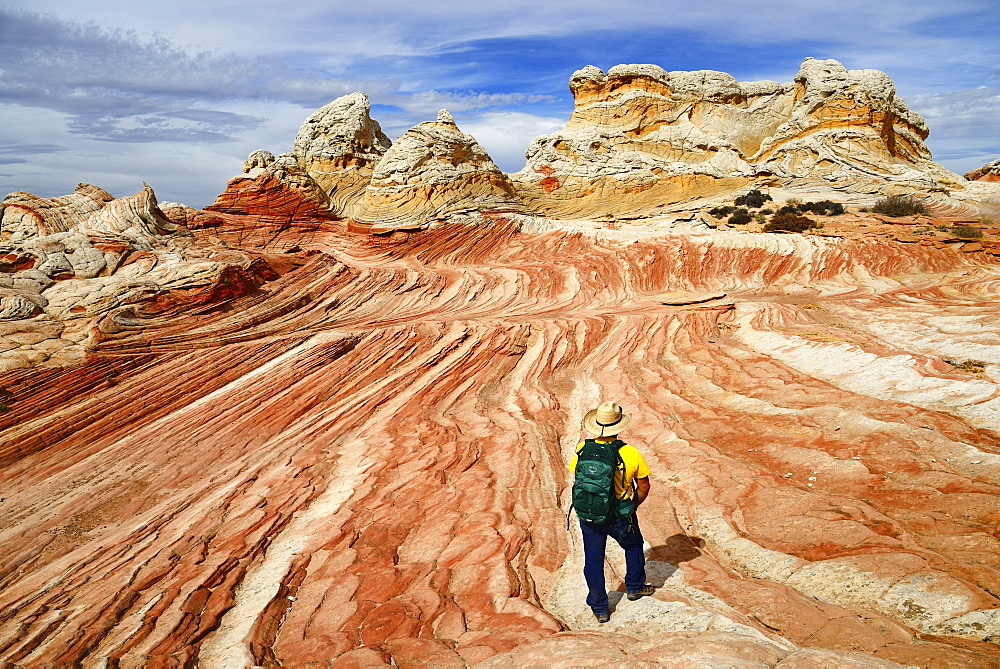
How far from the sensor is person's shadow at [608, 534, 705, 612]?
4977 millimetres

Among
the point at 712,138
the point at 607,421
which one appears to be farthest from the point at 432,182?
the point at 712,138

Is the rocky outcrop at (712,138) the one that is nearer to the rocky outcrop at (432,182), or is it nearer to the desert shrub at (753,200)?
the desert shrub at (753,200)

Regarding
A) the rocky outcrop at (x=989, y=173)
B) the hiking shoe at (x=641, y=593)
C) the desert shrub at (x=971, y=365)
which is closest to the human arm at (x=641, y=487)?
the hiking shoe at (x=641, y=593)

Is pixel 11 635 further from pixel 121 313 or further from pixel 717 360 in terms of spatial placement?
pixel 717 360

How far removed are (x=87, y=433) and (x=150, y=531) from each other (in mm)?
3335

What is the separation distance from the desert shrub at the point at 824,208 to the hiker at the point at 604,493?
2686cm

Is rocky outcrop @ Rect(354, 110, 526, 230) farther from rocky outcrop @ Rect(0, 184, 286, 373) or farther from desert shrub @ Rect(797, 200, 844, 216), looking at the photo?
desert shrub @ Rect(797, 200, 844, 216)

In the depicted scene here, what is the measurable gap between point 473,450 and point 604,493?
4.35 meters

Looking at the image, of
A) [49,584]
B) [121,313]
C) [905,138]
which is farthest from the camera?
[905,138]

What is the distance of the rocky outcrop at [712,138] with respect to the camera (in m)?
37.6

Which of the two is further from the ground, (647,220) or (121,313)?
(647,220)

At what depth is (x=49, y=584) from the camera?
19.9 ft

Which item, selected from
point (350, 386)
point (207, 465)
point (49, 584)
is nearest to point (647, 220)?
point (350, 386)

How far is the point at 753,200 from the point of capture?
101 feet
